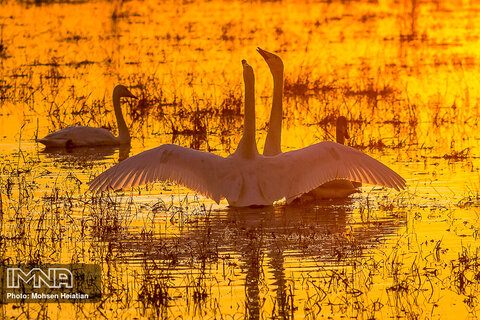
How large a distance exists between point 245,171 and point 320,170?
77 cm

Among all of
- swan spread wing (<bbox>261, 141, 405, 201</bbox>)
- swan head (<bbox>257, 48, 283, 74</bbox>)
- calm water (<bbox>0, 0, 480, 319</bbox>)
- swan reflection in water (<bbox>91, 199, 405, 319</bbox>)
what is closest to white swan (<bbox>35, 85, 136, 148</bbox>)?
calm water (<bbox>0, 0, 480, 319</bbox>)

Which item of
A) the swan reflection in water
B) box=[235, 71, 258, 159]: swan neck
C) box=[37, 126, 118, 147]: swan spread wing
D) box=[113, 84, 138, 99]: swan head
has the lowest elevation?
the swan reflection in water

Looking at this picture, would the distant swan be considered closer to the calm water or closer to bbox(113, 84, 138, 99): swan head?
the calm water

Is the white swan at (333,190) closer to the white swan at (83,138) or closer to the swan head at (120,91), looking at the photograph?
the white swan at (83,138)

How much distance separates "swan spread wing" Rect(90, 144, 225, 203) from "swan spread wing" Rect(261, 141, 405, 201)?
547mm

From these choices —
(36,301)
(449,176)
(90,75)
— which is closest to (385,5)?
(90,75)

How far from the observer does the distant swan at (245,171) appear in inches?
464

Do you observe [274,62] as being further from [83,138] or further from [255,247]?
[255,247]

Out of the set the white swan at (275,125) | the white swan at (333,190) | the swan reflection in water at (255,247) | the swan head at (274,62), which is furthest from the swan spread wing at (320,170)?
the swan head at (274,62)

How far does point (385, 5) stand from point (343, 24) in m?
7.31

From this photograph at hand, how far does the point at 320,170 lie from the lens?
39.1ft

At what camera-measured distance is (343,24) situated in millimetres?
32469

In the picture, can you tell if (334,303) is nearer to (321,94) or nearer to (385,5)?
(321,94)

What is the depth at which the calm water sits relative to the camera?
342 inches
